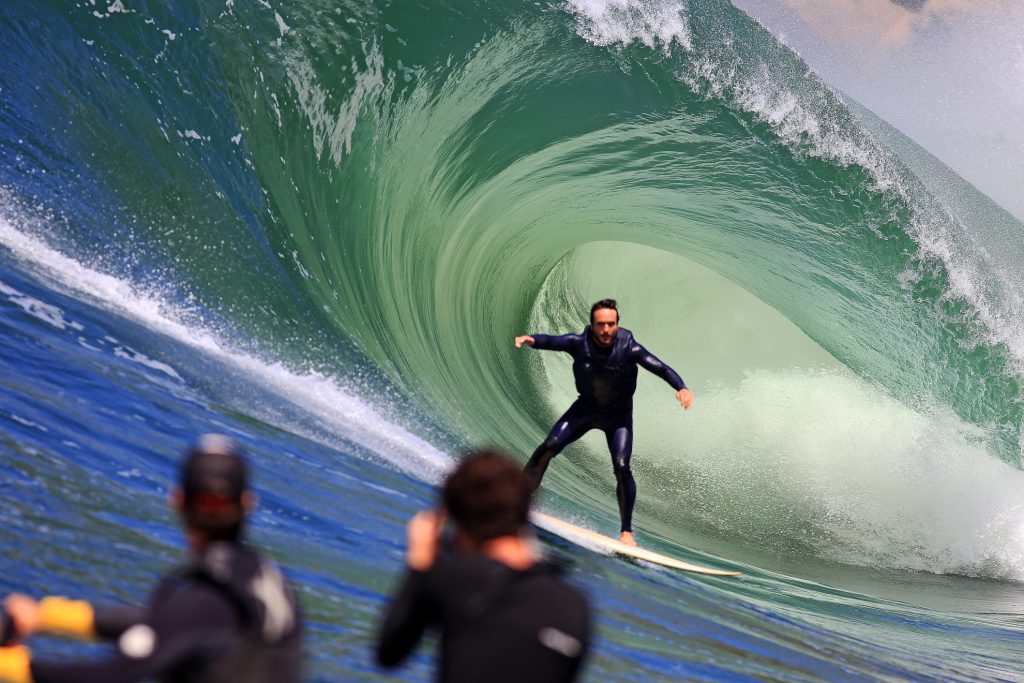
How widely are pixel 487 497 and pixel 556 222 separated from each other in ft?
42.1

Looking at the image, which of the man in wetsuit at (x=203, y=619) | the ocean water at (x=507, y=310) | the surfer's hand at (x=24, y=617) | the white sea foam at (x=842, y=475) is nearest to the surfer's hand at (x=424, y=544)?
the man in wetsuit at (x=203, y=619)

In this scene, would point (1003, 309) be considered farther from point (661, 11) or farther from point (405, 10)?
point (405, 10)

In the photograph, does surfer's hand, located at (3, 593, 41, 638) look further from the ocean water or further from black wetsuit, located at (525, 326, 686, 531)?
black wetsuit, located at (525, 326, 686, 531)

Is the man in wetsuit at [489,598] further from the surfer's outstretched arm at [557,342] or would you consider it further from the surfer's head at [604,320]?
the surfer's outstretched arm at [557,342]

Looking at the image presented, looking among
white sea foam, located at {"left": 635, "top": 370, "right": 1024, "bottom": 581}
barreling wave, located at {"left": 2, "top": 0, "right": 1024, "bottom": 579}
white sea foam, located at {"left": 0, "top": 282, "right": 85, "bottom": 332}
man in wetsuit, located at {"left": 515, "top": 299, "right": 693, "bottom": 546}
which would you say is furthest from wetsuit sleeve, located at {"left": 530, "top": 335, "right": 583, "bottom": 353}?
white sea foam, located at {"left": 635, "top": 370, "right": 1024, "bottom": 581}

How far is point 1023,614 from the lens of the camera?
9.39 meters

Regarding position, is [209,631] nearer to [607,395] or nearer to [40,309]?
[40,309]

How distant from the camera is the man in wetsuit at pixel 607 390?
788 centimetres

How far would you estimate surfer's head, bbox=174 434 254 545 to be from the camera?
2.06 m

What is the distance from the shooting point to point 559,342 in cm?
795

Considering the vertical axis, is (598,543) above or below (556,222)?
below

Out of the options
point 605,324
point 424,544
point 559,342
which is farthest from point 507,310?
point 424,544

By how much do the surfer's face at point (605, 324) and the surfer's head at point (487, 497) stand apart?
541 cm

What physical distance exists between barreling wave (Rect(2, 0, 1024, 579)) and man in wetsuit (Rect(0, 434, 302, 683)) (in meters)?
6.81
